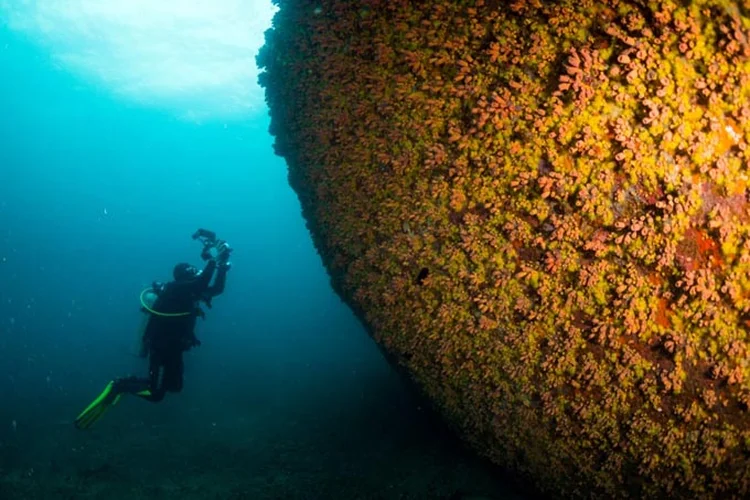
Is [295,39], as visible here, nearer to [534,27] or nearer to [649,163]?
[534,27]

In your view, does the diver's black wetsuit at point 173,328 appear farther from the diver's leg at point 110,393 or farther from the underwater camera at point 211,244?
the underwater camera at point 211,244

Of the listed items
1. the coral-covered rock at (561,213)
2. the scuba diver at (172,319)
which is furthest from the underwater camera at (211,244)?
the coral-covered rock at (561,213)

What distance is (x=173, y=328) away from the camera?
878cm

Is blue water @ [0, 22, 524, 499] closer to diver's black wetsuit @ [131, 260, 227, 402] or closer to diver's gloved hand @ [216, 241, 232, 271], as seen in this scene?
diver's black wetsuit @ [131, 260, 227, 402]

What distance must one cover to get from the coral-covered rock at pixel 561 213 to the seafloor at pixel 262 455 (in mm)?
2491

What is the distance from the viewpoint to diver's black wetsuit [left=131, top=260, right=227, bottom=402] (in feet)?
27.4

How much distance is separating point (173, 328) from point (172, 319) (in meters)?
0.24

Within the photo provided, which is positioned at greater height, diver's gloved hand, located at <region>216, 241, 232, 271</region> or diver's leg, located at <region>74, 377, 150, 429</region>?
diver's gloved hand, located at <region>216, 241, 232, 271</region>

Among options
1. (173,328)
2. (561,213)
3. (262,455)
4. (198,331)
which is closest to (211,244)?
(173,328)

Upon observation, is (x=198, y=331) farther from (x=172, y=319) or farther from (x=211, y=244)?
(x=211, y=244)

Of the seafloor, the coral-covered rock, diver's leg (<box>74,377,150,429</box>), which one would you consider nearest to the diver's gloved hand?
diver's leg (<box>74,377,150,429</box>)

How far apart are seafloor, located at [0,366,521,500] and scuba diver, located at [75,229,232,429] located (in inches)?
65.1

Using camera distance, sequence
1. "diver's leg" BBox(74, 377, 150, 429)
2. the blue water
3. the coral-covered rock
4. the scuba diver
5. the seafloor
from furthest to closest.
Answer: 1. "diver's leg" BBox(74, 377, 150, 429)
2. the blue water
3. the scuba diver
4. the seafloor
5. the coral-covered rock

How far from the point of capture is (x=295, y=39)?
381cm
